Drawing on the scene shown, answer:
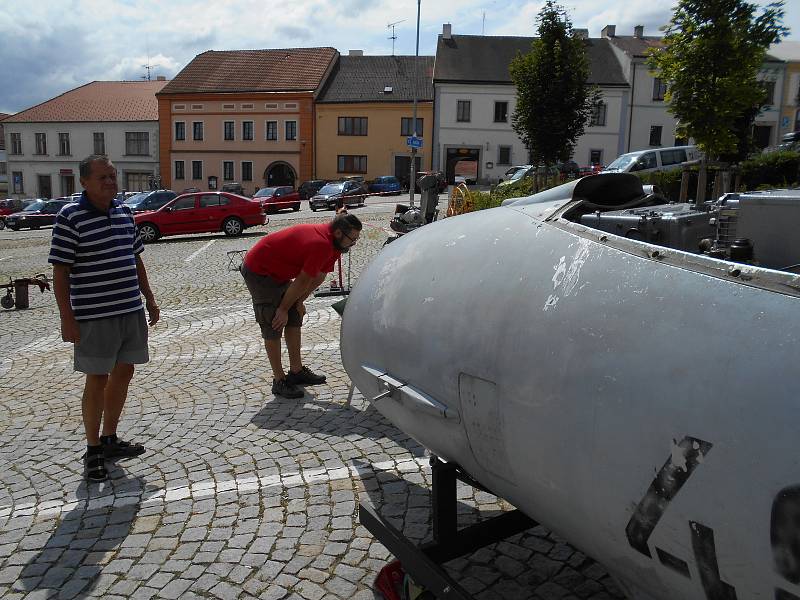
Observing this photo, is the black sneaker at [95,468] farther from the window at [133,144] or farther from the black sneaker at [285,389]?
the window at [133,144]

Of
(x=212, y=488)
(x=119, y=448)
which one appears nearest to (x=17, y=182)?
(x=119, y=448)

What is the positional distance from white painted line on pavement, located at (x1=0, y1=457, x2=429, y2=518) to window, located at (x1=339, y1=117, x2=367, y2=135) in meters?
41.7

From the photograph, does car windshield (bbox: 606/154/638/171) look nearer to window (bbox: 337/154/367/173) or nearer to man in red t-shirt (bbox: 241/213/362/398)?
man in red t-shirt (bbox: 241/213/362/398)

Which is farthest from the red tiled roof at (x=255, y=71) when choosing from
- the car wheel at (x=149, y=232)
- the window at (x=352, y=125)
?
the car wheel at (x=149, y=232)

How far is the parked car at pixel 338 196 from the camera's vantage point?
28078 millimetres

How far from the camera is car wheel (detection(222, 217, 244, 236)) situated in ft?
59.5

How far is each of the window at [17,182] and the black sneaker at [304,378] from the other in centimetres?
5391

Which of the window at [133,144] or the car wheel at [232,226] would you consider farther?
the window at [133,144]

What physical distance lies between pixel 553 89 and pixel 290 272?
1485cm

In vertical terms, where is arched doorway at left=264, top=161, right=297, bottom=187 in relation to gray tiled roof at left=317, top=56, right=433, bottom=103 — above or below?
below

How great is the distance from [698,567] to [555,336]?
0.63 m

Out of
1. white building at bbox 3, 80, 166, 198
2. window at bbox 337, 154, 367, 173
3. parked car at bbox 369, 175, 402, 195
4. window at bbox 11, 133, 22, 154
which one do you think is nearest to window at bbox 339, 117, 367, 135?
window at bbox 337, 154, 367, 173

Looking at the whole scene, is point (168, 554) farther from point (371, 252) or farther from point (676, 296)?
point (371, 252)

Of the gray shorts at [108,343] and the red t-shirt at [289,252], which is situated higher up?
the red t-shirt at [289,252]
